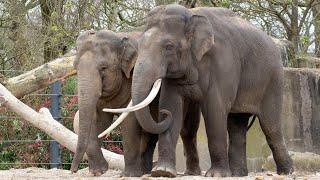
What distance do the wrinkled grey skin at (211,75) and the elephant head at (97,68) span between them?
0.70m

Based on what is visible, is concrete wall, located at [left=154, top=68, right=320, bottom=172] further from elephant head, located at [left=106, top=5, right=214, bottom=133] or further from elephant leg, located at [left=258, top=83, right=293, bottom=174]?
elephant head, located at [left=106, top=5, right=214, bottom=133]

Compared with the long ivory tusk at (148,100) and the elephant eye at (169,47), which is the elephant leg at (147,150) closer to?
the long ivory tusk at (148,100)

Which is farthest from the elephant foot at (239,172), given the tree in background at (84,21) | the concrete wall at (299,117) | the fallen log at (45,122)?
the tree in background at (84,21)

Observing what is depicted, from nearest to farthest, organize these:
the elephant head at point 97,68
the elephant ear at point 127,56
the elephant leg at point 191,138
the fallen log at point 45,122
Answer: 1. the elephant head at point 97,68
2. the elephant ear at point 127,56
3. the elephant leg at point 191,138
4. the fallen log at point 45,122

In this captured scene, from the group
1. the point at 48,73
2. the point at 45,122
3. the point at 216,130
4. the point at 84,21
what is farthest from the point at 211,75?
the point at 84,21

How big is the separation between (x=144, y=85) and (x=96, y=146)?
1.49 m

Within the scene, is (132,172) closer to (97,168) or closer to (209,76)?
(97,168)

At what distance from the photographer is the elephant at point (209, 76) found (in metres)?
8.55

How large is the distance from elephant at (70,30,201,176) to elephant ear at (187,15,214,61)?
2.42 feet

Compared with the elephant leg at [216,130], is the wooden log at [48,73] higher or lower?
higher

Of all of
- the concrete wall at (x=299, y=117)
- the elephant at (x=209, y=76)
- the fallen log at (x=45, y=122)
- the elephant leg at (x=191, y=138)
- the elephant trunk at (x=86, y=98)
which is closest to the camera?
the elephant at (x=209, y=76)

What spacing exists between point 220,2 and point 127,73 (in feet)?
19.9

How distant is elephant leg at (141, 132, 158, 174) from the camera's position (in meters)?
9.23

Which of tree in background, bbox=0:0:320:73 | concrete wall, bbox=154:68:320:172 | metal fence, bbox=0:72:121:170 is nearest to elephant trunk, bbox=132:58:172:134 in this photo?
concrete wall, bbox=154:68:320:172
